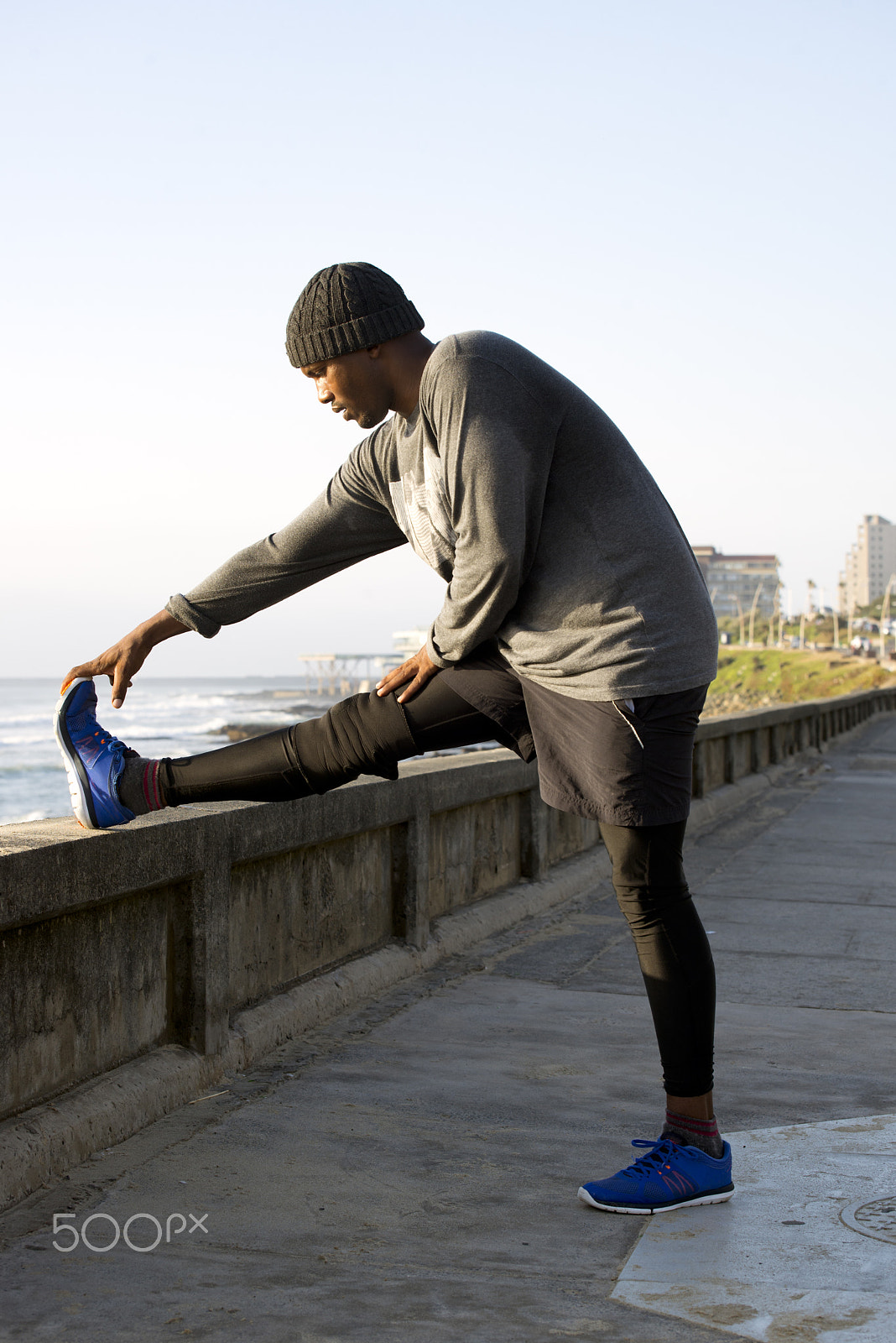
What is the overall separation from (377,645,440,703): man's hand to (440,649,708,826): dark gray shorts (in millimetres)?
189

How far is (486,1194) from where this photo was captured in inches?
110

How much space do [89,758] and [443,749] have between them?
91cm

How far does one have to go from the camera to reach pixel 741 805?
12203 mm

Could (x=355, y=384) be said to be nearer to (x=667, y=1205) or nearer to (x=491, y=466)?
(x=491, y=466)

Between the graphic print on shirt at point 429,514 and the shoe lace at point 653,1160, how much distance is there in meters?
1.34

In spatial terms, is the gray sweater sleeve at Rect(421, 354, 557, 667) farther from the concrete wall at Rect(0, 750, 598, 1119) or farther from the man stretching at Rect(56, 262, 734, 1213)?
the concrete wall at Rect(0, 750, 598, 1119)

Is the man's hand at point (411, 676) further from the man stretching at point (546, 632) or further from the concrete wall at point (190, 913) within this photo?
the concrete wall at point (190, 913)

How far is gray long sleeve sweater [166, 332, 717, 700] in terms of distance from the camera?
2594 mm

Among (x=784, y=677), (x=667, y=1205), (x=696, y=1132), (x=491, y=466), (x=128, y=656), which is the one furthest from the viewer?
(x=784, y=677)

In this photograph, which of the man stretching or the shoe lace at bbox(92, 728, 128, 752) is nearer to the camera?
the man stretching

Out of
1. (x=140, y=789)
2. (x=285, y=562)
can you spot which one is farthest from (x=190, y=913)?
(x=285, y=562)

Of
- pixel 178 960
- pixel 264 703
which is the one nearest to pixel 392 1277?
pixel 178 960

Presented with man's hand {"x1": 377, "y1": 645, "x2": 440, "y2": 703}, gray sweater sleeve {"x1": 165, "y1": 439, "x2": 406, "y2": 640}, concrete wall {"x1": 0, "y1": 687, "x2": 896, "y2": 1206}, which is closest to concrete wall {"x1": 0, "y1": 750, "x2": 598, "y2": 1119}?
concrete wall {"x1": 0, "y1": 687, "x2": 896, "y2": 1206}

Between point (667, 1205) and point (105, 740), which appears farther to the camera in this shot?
point (105, 740)
